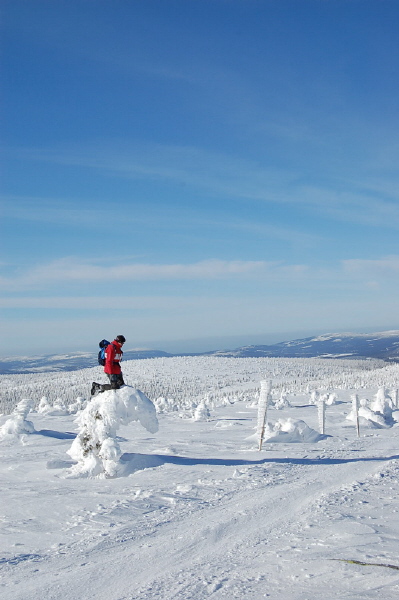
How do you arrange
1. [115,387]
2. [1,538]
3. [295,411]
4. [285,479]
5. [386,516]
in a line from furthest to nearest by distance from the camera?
[295,411] → [115,387] → [285,479] → [386,516] → [1,538]

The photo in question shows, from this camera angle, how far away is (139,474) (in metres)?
14.0

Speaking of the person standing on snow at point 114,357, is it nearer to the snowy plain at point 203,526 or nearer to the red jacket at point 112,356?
the red jacket at point 112,356

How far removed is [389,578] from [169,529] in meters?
4.22

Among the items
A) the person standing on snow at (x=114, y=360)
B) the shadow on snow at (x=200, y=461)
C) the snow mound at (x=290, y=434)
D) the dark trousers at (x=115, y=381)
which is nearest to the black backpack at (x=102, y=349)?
the person standing on snow at (x=114, y=360)

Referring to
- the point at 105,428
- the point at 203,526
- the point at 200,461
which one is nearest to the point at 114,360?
the point at 105,428

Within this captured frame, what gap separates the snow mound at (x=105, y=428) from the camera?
546 inches

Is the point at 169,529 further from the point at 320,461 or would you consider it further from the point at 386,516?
the point at 320,461

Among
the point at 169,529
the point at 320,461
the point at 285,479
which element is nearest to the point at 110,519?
the point at 169,529

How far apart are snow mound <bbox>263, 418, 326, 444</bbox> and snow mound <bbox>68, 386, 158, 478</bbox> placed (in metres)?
8.86

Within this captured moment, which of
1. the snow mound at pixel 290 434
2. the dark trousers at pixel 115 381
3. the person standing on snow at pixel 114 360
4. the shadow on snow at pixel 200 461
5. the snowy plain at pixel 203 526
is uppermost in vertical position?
the person standing on snow at pixel 114 360

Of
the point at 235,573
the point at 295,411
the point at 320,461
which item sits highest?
the point at 235,573

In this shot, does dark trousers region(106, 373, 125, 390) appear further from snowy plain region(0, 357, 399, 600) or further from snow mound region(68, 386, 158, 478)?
snowy plain region(0, 357, 399, 600)

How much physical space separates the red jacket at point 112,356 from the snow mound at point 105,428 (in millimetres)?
694

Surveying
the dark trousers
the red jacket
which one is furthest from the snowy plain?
the red jacket
